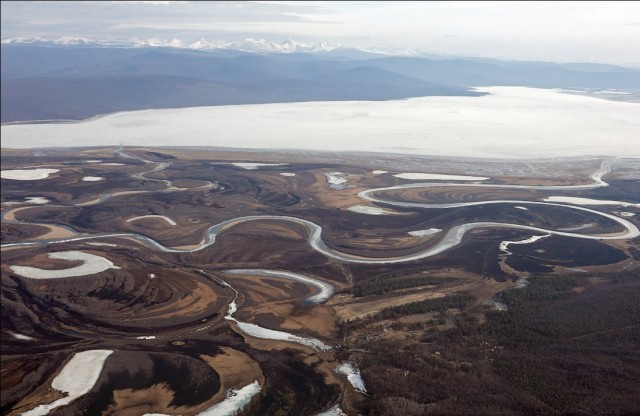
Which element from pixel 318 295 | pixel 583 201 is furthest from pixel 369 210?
pixel 583 201

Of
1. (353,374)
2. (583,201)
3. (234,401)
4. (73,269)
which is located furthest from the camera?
(583,201)

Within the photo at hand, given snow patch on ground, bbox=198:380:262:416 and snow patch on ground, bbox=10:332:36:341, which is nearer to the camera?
snow patch on ground, bbox=198:380:262:416

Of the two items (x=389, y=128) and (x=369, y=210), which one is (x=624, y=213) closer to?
(x=369, y=210)

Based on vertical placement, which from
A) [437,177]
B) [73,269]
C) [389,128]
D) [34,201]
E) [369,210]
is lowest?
[34,201]

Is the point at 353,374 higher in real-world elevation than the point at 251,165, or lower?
higher

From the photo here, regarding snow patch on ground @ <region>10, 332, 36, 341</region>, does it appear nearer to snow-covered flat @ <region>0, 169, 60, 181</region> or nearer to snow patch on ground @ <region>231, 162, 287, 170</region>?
snow-covered flat @ <region>0, 169, 60, 181</region>

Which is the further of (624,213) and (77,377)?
(624,213)

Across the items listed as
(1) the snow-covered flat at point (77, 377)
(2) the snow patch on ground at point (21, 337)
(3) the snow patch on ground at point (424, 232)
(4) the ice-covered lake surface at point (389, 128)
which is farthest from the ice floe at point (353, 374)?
(4) the ice-covered lake surface at point (389, 128)

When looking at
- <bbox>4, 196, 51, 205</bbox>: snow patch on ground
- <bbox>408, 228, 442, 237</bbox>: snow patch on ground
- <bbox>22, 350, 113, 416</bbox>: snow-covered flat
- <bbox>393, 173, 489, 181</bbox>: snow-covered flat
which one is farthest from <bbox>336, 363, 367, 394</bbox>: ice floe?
<bbox>393, 173, 489, 181</bbox>: snow-covered flat
